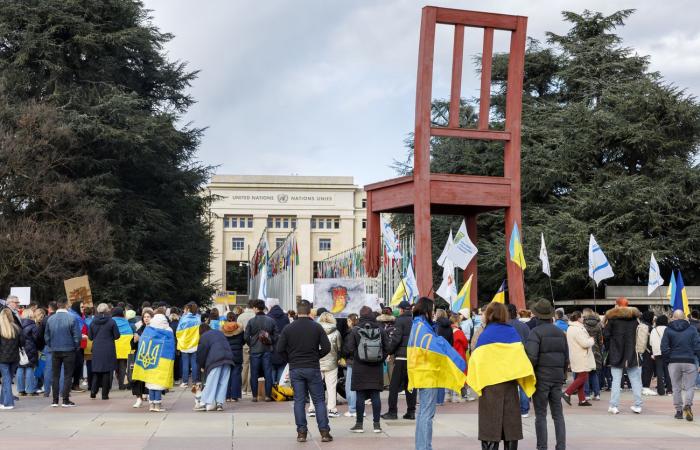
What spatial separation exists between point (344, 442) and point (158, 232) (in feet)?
91.1

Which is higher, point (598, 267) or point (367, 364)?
point (598, 267)

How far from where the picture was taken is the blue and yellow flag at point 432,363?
1015cm

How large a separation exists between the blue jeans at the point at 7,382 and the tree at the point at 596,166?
2272 cm

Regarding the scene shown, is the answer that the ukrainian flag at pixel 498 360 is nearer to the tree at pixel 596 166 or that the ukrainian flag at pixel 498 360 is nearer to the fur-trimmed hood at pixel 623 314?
the fur-trimmed hood at pixel 623 314

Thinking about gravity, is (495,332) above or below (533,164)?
below

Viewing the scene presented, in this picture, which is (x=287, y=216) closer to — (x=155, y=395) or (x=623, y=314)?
(x=155, y=395)

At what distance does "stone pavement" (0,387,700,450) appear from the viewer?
1141cm

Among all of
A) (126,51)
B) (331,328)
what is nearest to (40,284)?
(126,51)

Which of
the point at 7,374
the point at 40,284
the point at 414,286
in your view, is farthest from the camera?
the point at 40,284

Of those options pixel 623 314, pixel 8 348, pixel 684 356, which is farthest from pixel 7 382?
pixel 684 356

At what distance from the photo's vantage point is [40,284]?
1265 inches

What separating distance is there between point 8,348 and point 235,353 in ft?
12.1

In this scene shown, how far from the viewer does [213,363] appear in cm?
1510

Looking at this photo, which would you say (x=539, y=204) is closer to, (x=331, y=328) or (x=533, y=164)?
(x=533, y=164)
